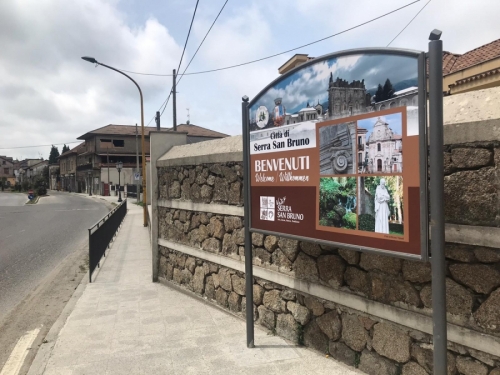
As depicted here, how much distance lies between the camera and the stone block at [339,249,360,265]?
141 inches

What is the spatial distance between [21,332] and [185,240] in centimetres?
259

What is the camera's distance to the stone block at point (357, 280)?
3.51 meters

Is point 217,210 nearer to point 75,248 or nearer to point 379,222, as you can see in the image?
point 379,222

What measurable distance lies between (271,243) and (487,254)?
2.41 metres

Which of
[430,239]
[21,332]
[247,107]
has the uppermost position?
[247,107]

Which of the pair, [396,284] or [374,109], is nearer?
[374,109]

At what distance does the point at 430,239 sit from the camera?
2.51 metres

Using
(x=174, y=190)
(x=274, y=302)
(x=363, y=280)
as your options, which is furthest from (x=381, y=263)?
(x=174, y=190)

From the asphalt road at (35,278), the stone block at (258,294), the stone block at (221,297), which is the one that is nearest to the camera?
the stone block at (258,294)

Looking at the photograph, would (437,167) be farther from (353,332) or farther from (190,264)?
(190,264)

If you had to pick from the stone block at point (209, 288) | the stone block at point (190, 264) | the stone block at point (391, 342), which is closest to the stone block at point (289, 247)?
the stone block at point (391, 342)

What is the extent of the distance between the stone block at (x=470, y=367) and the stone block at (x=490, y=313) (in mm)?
279

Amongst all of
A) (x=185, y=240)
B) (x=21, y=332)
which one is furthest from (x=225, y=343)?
(x=21, y=332)

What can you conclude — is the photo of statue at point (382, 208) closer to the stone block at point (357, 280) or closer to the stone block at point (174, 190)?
the stone block at point (357, 280)
